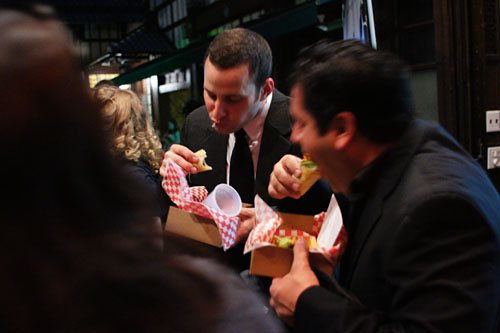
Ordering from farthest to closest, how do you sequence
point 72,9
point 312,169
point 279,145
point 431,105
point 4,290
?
point 72,9, point 431,105, point 279,145, point 312,169, point 4,290

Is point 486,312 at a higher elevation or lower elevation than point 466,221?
lower

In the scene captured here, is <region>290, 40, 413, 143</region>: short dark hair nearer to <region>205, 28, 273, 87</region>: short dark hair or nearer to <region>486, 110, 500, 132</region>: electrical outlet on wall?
<region>205, 28, 273, 87</region>: short dark hair

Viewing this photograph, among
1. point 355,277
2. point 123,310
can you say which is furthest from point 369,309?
point 123,310

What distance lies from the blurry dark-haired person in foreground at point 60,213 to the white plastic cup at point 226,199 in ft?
4.32

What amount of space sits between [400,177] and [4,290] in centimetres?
103

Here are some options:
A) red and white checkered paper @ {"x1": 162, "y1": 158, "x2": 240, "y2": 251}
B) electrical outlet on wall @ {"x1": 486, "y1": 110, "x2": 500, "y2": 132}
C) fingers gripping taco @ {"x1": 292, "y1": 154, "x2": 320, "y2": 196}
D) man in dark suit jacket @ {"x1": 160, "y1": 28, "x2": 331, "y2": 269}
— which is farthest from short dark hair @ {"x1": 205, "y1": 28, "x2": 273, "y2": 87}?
electrical outlet on wall @ {"x1": 486, "y1": 110, "x2": 500, "y2": 132}

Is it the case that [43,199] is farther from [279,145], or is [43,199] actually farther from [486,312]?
[279,145]

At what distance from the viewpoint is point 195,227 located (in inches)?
75.0

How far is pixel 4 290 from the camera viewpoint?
1.98 ft

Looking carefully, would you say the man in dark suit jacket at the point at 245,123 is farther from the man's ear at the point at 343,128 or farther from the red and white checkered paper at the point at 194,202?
the man's ear at the point at 343,128

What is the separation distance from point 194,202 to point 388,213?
815 mm

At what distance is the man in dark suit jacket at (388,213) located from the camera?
3.92 feet

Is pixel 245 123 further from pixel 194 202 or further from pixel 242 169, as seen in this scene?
pixel 194 202

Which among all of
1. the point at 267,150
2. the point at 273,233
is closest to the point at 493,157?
the point at 267,150
